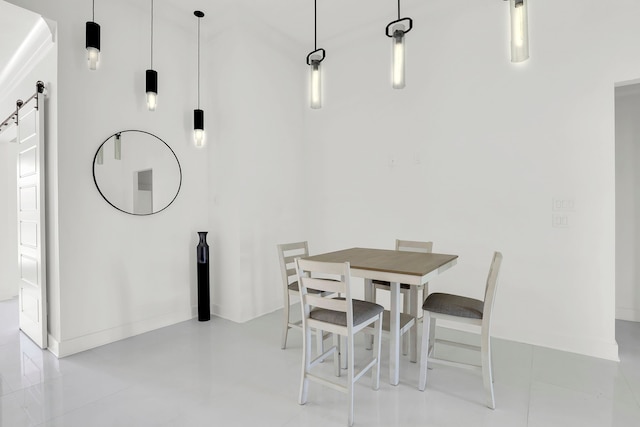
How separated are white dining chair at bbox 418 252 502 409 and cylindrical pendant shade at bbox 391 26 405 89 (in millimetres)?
1260

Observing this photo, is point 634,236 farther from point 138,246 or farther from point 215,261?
point 138,246

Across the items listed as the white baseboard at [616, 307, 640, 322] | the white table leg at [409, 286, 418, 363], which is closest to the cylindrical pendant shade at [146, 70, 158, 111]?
the white table leg at [409, 286, 418, 363]

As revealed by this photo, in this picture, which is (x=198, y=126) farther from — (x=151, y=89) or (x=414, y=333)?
(x=414, y=333)

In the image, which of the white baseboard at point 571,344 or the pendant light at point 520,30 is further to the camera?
the white baseboard at point 571,344

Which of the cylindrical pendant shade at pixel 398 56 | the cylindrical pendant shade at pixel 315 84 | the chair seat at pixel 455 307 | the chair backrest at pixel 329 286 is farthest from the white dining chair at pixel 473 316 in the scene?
the cylindrical pendant shade at pixel 315 84

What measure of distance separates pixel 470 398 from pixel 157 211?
3112 millimetres

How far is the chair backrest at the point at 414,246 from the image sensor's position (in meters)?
3.03

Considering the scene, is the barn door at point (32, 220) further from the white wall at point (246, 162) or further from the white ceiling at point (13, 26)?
the white wall at point (246, 162)

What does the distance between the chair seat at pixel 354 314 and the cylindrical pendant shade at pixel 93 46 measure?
2325 millimetres

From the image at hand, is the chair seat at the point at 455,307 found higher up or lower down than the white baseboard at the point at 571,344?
higher up

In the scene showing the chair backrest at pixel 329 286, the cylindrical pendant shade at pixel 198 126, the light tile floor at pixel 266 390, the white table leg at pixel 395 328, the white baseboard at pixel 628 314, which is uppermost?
the cylindrical pendant shade at pixel 198 126

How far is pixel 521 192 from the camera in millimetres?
3014

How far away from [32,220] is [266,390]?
263 centimetres

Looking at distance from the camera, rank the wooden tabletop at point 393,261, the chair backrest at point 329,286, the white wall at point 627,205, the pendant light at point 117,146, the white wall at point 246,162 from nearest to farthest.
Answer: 1. the chair backrest at point 329,286
2. the wooden tabletop at point 393,261
3. the pendant light at point 117,146
4. the white wall at point 627,205
5. the white wall at point 246,162
